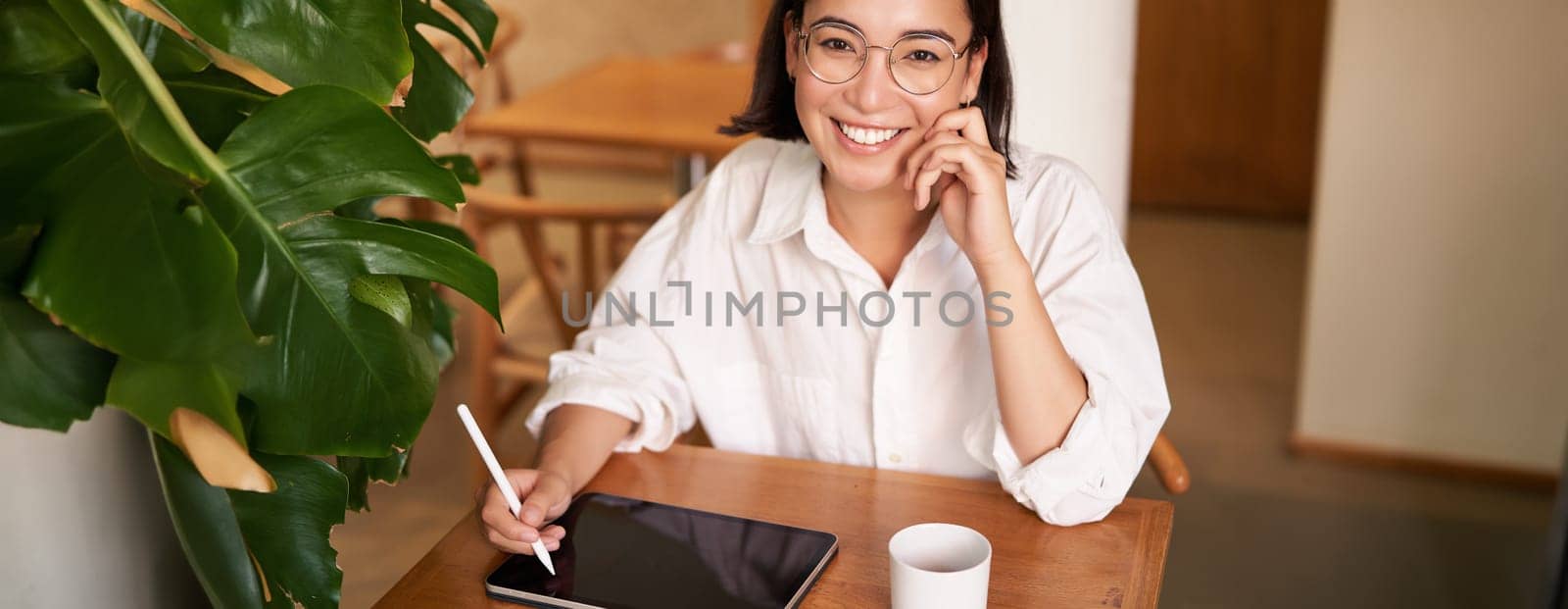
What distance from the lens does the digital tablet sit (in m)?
1.15

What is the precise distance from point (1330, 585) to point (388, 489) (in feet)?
6.03

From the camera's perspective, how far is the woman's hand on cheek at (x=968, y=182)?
1.30 meters

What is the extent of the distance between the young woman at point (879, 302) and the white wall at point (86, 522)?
289mm

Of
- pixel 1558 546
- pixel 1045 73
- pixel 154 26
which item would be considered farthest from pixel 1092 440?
pixel 1558 546

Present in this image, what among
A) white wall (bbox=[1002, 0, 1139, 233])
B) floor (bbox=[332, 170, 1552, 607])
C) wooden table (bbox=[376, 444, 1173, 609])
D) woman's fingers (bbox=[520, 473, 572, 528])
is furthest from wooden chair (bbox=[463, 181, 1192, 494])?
woman's fingers (bbox=[520, 473, 572, 528])

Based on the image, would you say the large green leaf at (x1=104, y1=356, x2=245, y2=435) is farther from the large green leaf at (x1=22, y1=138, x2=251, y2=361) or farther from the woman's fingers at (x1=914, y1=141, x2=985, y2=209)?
the woman's fingers at (x1=914, y1=141, x2=985, y2=209)

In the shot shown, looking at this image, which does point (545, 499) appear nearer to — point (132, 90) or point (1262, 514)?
point (132, 90)

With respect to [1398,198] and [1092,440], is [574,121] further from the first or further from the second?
[1092,440]

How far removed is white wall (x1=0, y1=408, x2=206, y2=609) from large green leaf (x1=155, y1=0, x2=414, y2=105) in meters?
0.35

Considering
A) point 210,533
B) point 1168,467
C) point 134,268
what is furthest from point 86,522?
point 1168,467

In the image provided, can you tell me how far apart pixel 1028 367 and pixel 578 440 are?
456 millimetres

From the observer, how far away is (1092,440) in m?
1.30

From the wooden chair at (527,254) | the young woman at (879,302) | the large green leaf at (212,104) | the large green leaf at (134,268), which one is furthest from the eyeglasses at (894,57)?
the wooden chair at (527,254)

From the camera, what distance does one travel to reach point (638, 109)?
3.11 meters
